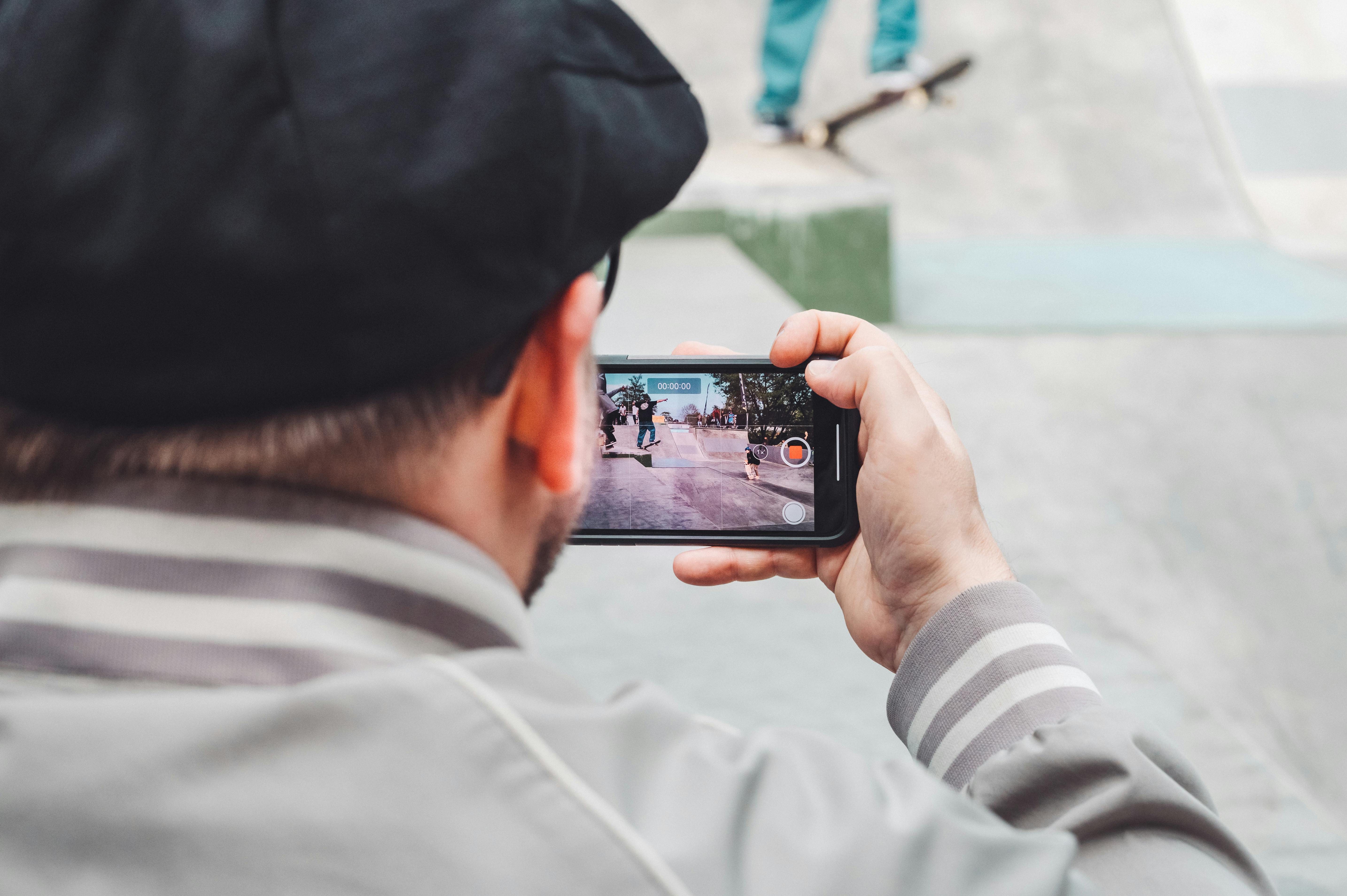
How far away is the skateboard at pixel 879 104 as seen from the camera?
4.23 metres

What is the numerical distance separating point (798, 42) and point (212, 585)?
4574mm

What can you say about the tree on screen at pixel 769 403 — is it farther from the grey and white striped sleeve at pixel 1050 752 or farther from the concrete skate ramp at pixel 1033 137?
the concrete skate ramp at pixel 1033 137

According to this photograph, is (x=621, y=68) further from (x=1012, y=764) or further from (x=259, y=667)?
(x=1012, y=764)

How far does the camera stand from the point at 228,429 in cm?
39

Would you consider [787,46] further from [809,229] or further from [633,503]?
[633,503]

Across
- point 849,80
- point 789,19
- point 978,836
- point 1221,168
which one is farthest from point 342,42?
point 1221,168

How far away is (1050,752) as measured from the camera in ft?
1.75

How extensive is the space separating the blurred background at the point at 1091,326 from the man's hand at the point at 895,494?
51 centimetres

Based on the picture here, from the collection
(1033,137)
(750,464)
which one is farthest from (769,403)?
(1033,137)

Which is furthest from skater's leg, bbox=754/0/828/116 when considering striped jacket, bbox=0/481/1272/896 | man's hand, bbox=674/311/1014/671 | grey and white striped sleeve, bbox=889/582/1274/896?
striped jacket, bbox=0/481/1272/896

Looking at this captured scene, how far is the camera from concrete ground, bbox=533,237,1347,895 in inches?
59.7

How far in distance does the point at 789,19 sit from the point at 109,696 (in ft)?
15.3

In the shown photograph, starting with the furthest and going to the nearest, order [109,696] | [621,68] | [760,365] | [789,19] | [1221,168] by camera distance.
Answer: [1221,168]
[789,19]
[760,365]
[621,68]
[109,696]

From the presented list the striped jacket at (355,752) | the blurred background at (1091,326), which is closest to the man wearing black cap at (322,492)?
the striped jacket at (355,752)
